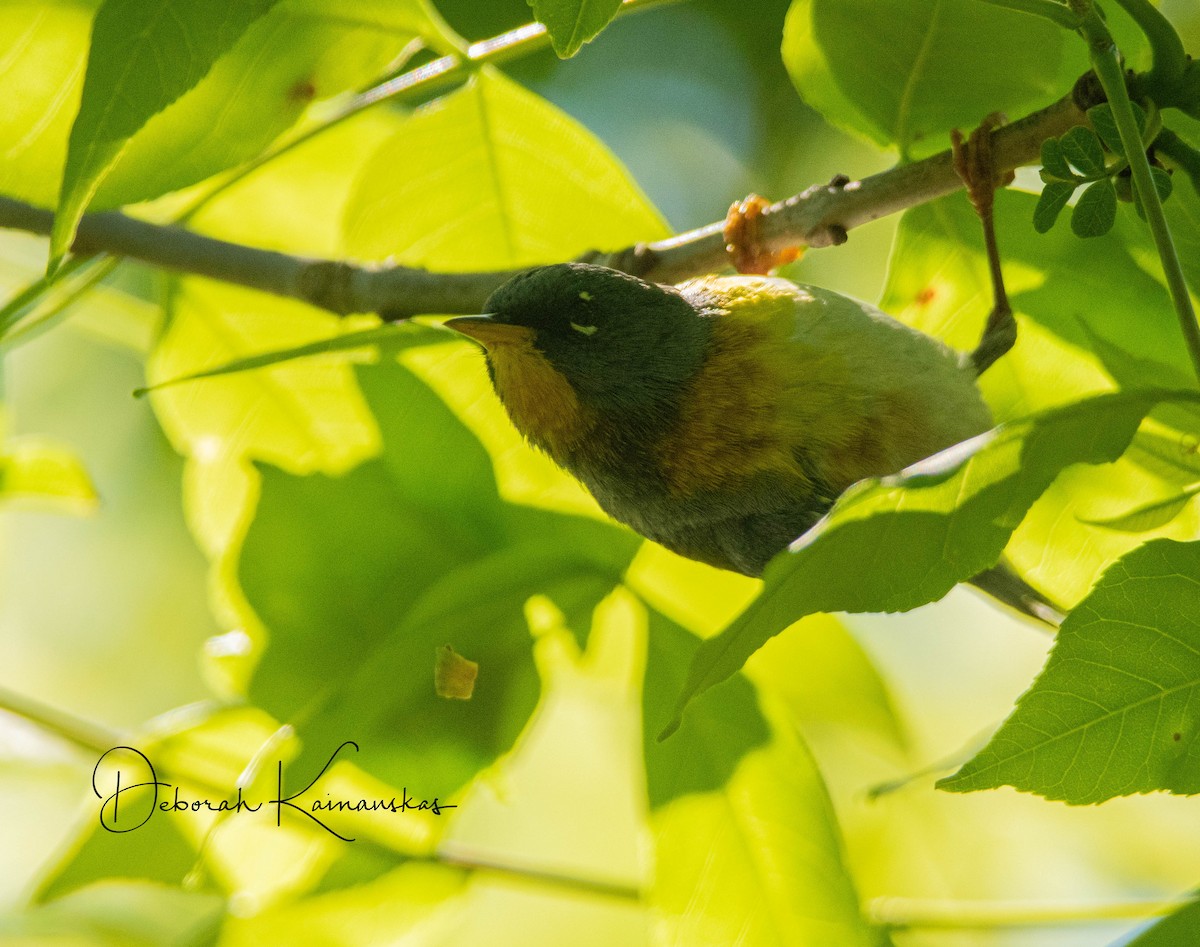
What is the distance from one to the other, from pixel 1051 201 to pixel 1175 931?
0.83 metres

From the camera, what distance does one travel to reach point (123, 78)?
134 cm

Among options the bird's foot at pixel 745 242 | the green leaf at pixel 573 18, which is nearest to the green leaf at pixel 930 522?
the green leaf at pixel 573 18

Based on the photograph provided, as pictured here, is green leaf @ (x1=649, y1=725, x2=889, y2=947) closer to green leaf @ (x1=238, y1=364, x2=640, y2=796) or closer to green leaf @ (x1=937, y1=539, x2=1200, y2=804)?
green leaf @ (x1=238, y1=364, x2=640, y2=796)

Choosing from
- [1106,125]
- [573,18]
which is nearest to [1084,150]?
→ [1106,125]

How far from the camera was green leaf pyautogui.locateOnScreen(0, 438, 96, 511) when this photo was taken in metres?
2.18

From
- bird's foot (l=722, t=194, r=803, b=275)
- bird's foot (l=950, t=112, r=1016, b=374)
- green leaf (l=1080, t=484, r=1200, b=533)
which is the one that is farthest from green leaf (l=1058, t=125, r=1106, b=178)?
bird's foot (l=722, t=194, r=803, b=275)

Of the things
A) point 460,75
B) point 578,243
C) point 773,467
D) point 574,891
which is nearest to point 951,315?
point 773,467

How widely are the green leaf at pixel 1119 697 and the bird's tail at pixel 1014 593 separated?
3.08 ft

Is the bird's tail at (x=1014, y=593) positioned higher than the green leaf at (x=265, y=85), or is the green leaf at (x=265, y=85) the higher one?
the green leaf at (x=265, y=85)

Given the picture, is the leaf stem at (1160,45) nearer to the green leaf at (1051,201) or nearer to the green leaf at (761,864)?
the green leaf at (1051,201)

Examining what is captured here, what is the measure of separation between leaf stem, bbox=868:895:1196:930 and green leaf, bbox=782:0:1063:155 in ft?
3.81

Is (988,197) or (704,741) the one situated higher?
(988,197)

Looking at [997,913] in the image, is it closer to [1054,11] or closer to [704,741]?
[704,741]

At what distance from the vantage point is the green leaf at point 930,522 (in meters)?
1.21
